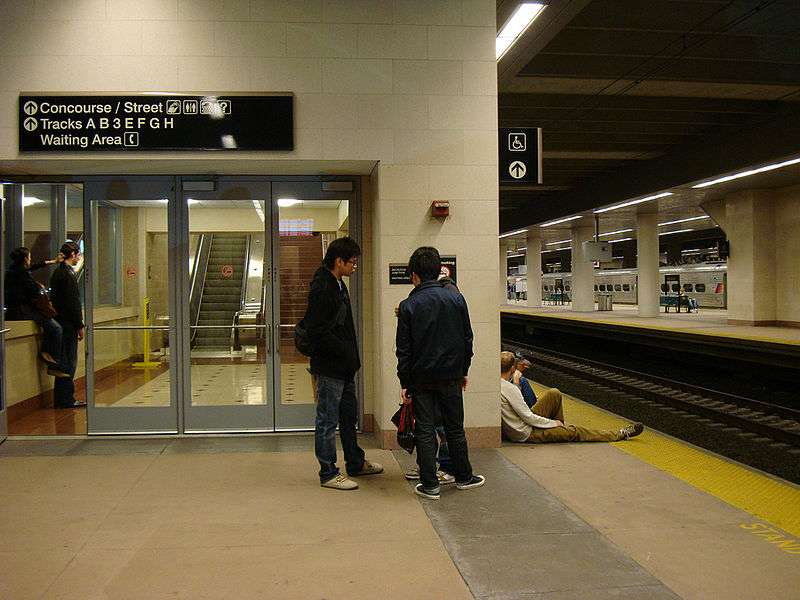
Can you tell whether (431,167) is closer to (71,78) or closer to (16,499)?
(71,78)

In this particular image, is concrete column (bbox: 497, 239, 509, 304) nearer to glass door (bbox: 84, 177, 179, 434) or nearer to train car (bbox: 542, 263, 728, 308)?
train car (bbox: 542, 263, 728, 308)

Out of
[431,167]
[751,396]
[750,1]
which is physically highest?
[750,1]

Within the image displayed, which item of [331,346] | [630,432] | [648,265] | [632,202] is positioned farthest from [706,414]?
[648,265]

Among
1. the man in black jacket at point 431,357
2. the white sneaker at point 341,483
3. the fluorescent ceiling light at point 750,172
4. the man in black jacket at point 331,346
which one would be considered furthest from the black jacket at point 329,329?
the fluorescent ceiling light at point 750,172

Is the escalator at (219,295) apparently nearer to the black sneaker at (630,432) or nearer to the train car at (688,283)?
the black sneaker at (630,432)

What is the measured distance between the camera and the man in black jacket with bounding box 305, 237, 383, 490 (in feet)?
16.7

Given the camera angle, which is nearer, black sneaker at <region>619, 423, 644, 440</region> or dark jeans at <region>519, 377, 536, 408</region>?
black sneaker at <region>619, 423, 644, 440</region>

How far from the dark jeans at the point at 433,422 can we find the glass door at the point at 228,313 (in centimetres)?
262

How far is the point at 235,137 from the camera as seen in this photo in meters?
6.34

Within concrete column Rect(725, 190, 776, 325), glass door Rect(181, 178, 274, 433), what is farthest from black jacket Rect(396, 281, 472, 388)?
concrete column Rect(725, 190, 776, 325)

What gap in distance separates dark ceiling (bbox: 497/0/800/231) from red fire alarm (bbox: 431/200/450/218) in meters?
3.15

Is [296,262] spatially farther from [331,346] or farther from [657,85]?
[657,85]

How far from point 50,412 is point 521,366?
5.80 meters

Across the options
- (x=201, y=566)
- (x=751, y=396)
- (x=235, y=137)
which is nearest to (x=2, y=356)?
(x=235, y=137)
